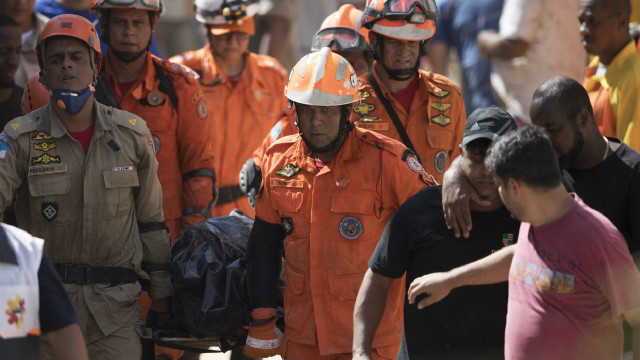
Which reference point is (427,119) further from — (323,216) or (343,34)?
(323,216)

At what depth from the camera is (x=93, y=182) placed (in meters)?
6.05

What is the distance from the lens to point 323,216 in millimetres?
5801

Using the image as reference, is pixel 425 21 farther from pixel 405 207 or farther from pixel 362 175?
pixel 405 207

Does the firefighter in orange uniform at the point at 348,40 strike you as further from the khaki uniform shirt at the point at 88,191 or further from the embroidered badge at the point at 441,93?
the khaki uniform shirt at the point at 88,191

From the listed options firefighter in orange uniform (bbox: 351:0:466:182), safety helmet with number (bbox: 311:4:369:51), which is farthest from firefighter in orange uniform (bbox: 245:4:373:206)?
firefighter in orange uniform (bbox: 351:0:466:182)

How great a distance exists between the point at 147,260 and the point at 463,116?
2.37 metres

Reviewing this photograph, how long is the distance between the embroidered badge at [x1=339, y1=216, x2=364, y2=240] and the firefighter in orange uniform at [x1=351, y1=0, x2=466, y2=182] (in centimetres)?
153

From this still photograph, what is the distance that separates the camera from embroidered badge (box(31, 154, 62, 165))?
596cm

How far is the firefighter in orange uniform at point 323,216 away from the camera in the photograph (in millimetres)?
5793

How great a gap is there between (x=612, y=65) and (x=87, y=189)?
375 centimetres

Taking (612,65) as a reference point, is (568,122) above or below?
above

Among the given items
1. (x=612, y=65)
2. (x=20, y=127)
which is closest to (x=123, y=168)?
(x=20, y=127)

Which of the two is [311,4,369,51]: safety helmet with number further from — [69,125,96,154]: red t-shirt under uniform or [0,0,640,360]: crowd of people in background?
[69,125,96,154]: red t-shirt under uniform

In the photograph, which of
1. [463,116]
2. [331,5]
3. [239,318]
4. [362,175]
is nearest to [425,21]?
[463,116]
